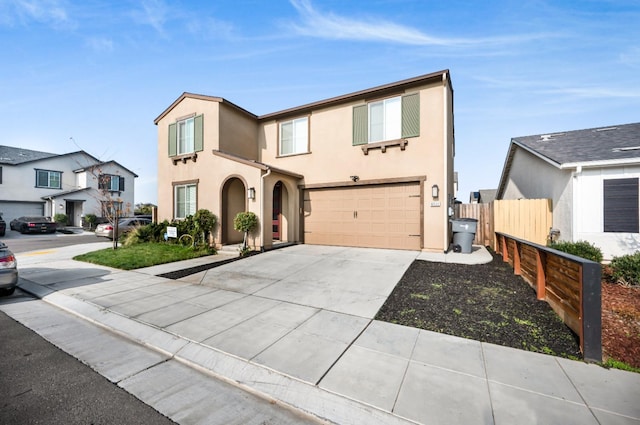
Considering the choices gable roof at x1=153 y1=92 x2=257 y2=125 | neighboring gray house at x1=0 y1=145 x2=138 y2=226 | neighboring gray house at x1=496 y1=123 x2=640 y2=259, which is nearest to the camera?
neighboring gray house at x1=496 y1=123 x2=640 y2=259

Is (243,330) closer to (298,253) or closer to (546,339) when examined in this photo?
(546,339)

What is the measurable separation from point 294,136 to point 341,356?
10.4 m

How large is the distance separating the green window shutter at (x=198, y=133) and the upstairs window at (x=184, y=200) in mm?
1780

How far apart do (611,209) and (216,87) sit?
15.5 metres

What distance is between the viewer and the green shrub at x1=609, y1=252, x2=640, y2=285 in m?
5.42

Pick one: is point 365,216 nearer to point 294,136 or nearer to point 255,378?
point 294,136

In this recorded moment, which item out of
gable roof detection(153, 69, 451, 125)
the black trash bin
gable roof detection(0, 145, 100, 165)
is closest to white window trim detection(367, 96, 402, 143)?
gable roof detection(153, 69, 451, 125)

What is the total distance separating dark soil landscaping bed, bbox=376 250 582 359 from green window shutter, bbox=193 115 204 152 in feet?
33.8

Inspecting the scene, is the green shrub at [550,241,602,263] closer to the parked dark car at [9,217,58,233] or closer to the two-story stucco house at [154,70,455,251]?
the two-story stucco house at [154,70,455,251]

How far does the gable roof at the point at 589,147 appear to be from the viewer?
744 cm

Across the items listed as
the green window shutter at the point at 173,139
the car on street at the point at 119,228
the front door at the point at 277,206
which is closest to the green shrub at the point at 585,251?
the front door at the point at 277,206

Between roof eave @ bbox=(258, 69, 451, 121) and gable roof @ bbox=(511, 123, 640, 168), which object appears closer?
gable roof @ bbox=(511, 123, 640, 168)

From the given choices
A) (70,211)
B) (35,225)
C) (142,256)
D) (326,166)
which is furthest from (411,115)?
(70,211)

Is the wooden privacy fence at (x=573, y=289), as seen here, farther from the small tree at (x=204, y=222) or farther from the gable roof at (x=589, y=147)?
the small tree at (x=204, y=222)
